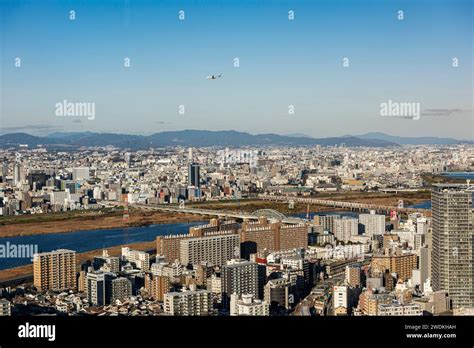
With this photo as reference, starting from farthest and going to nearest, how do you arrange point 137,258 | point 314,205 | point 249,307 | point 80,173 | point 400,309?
point 314,205 → point 80,173 → point 137,258 → point 249,307 → point 400,309

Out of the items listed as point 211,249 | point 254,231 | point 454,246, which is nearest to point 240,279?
point 211,249

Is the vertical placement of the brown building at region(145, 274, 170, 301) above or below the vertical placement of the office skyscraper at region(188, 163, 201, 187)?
below

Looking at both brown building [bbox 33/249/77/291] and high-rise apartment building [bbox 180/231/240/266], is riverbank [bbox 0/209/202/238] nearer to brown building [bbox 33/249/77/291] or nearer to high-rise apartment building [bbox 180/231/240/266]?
brown building [bbox 33/249/77/291]

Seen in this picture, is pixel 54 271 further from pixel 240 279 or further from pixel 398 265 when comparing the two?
pixel 398 265

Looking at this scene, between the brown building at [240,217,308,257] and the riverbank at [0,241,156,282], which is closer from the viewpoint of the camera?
the riverbank at [0,241,156,282]

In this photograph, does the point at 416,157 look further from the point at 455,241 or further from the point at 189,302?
the point at 189,302

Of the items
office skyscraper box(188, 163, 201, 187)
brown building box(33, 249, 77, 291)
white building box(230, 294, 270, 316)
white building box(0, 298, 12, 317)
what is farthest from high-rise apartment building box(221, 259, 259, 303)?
office skyscraper box(188, 163, 201, 187)

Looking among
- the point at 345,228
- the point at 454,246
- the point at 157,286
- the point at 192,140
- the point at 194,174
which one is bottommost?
the point at 345,228

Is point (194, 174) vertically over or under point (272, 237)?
over
